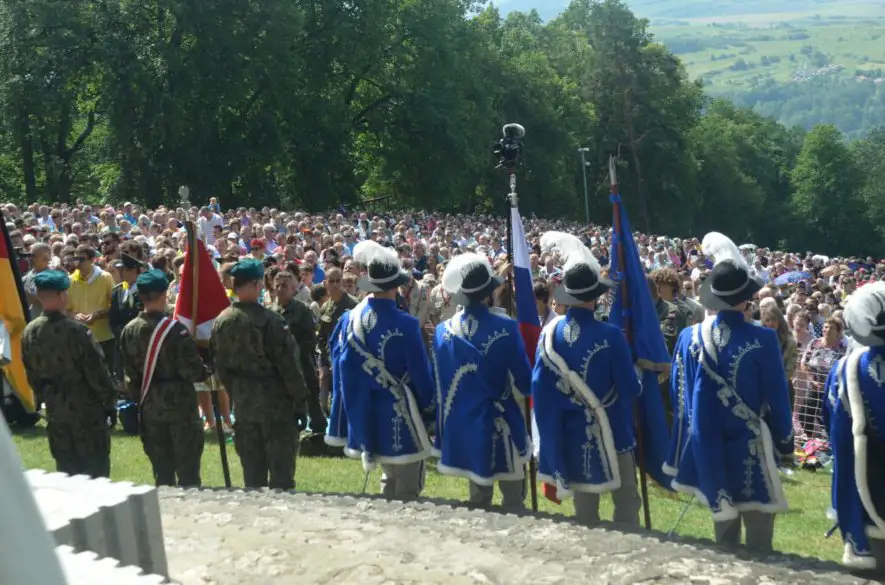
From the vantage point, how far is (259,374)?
7766 millimetres

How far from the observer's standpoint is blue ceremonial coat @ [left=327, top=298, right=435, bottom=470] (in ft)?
24.4

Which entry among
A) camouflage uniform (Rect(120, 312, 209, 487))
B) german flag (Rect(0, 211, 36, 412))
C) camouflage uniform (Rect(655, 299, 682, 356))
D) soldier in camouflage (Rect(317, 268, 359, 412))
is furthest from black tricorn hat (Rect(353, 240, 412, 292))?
soldier in camouflage (Rect(317, 268, 359, 412))

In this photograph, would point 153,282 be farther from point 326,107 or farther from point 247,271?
point 326,107

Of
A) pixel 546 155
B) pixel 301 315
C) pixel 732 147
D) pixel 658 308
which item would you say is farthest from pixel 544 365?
pixel 732 147

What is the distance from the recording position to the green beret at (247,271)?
761cm

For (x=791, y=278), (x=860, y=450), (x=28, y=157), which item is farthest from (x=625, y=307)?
(x=28, y=157)

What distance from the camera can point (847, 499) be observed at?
5.71 m

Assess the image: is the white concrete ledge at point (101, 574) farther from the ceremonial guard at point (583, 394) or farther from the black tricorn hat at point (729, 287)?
the black tricorn hat at point (729, 287)

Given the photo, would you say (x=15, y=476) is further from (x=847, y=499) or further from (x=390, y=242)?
(x=390, y=242)

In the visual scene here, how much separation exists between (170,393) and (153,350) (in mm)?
310

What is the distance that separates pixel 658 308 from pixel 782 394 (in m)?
3.12

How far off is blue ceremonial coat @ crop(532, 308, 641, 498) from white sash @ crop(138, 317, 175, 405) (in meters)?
2.55

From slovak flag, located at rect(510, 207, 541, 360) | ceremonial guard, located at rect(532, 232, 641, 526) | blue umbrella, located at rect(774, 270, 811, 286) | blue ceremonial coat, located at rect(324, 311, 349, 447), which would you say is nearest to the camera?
ceremonial guard, located at rect(532, 232, 641, 526)

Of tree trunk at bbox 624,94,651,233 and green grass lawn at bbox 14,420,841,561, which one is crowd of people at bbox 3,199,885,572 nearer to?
green grass lawn at bbox 14,420,841,561
